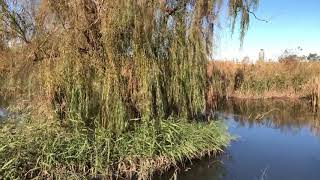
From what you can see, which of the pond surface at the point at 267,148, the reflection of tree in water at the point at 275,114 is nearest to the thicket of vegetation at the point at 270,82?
the reflection of tree in water at the point at 275,114

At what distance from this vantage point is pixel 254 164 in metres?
8.40

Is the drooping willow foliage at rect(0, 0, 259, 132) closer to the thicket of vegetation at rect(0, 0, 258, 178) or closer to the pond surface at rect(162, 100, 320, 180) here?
the thicket of vegetation at rect(0, 0, 258, 178)

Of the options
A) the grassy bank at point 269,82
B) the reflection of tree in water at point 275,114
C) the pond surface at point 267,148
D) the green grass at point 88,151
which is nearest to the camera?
the green grass at point 88,151

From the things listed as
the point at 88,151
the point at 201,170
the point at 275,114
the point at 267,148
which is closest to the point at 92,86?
the point at 88,151

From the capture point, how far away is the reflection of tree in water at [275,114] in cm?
1292

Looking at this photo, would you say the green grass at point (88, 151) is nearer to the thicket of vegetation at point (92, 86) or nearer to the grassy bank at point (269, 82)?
the thicket of vegetation at point (92, 86)

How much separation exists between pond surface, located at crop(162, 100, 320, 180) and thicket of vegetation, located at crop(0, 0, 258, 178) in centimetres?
56

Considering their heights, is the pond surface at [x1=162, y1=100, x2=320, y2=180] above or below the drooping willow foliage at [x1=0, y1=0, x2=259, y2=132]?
below

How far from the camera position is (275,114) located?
14.5 m

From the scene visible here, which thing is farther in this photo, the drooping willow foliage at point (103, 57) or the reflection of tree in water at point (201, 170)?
the reflection of tree in water at point (201, 170)

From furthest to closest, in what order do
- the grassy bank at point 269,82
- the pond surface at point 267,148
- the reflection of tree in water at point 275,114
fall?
1. the grassy bank at point 269,82
2. the reflection of tree in water at point 275,114
3. the pond surface at point 267,148

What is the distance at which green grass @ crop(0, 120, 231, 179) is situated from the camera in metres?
6.25

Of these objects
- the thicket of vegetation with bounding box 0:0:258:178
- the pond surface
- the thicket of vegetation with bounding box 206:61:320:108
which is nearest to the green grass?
the thicket of vegetation with bounding box 0:0:258:178

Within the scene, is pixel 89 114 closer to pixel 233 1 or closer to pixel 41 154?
pixel 41 154
